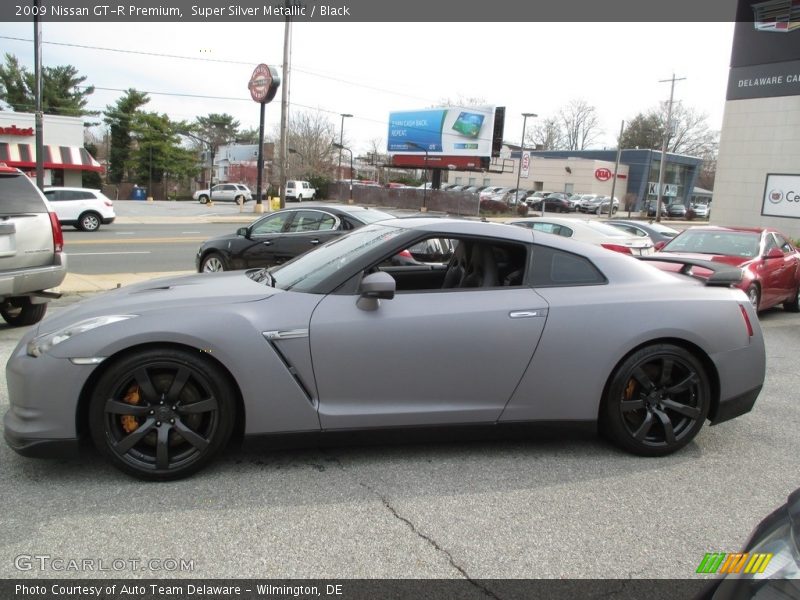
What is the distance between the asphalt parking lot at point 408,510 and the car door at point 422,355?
242 millimetres

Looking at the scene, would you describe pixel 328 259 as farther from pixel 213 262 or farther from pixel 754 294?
pixel 754 294

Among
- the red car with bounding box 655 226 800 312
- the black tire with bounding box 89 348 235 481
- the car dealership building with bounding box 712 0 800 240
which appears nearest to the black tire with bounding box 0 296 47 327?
the black tire with bounding box 89 348 235 481

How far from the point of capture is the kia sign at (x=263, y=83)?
33.2 m

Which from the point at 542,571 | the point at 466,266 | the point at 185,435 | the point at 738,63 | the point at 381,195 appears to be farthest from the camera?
the point at 381,195

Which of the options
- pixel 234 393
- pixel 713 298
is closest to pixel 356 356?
pixel 234 393

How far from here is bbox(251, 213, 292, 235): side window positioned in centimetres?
1049

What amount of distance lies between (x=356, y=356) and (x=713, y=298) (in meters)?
2.41

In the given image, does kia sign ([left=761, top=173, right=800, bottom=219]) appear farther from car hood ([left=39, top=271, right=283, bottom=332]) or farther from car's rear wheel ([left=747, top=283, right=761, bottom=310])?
car hood ([left=39, top=271, right=283, bottom=332])

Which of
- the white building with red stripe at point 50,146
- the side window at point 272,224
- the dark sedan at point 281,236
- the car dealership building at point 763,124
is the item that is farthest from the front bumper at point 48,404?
the white building with red stripe at point 50,146

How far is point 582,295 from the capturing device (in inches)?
154

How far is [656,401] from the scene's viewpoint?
156 inches

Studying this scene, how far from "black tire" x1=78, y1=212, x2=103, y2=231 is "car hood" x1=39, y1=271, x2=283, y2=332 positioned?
70.6 ft

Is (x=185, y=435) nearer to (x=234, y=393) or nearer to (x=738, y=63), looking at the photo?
(x=234, y=393)

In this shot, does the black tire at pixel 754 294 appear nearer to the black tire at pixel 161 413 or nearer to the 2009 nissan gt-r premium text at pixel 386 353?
the 2009 nissan gt-r premium text at pixel 386 353
